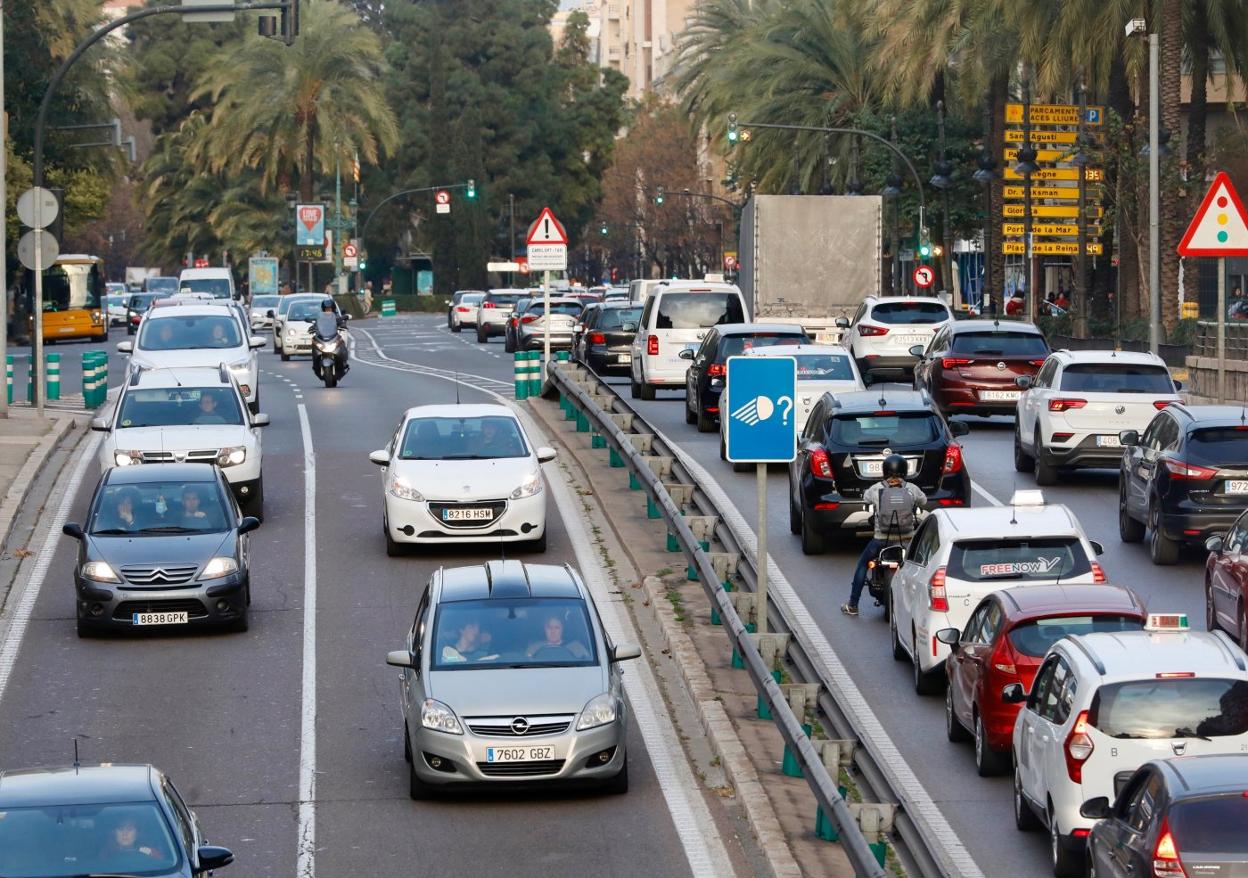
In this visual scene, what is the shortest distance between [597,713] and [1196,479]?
969 cm

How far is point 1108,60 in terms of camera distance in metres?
48.1

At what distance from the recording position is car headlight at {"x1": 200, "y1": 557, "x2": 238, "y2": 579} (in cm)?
1911

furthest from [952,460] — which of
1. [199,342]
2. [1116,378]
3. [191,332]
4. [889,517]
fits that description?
[191,332]

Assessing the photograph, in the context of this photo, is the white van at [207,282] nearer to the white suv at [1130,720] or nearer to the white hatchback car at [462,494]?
the white hatchback car at [462,494]

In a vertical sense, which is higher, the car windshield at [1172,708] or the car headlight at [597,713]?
the car windshield at [1172,708]

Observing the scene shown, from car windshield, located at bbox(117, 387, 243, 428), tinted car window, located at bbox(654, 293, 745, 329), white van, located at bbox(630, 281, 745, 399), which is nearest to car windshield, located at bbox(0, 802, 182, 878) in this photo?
car windshield, located at bbox(117, 387, 243, 428)

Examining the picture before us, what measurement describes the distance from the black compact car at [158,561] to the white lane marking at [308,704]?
0.79m

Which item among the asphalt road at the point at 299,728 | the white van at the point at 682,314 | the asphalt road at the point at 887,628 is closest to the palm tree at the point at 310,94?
the white van at the point at 682,314

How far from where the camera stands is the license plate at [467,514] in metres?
22.3

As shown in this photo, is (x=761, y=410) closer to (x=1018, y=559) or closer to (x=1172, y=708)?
(x=1018, y=559)

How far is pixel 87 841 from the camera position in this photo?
9164mm

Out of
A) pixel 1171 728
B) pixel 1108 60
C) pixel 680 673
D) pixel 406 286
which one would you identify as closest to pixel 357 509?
pixel 680 673

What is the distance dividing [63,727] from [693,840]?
18.5ft

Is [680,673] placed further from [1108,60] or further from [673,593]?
[1108,60]
